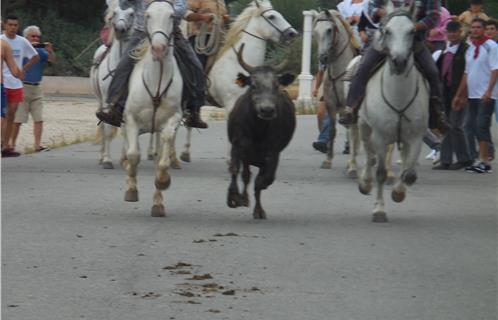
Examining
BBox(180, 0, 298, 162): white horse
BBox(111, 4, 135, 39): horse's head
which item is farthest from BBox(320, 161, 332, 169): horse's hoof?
BBox(111, 4, 135, 39): horse's head

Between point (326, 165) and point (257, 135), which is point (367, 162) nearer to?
point (257, 135)

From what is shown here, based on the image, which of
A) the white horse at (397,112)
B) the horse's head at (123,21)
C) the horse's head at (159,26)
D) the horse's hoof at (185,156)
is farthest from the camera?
the horse's hoof at (185,156)

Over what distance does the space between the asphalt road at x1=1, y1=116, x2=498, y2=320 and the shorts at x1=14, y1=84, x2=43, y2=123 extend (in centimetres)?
365

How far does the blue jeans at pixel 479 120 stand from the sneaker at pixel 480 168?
0.38m

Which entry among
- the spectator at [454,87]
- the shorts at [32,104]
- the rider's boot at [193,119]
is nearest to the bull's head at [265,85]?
the rider's boot at [193,119]

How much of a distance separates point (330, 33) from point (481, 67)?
2198 millimetres

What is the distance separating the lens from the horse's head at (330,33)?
1894 centimetres

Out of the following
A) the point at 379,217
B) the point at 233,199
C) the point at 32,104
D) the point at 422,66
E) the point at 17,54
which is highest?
the point at 422,66

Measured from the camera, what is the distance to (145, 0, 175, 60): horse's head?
532 inches

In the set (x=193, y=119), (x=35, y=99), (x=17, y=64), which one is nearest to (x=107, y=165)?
(x=17, y=64)

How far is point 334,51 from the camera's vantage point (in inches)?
755

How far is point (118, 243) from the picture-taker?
39.0 feet

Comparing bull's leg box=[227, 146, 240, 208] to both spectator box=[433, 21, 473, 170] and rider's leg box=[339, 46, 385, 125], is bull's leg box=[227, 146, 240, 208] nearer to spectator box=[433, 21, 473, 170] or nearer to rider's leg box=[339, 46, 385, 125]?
rider's leg box=[339, 46, 385, 125]

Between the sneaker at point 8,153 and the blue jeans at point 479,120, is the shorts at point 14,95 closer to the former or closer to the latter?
the sneaker at point 8,153
